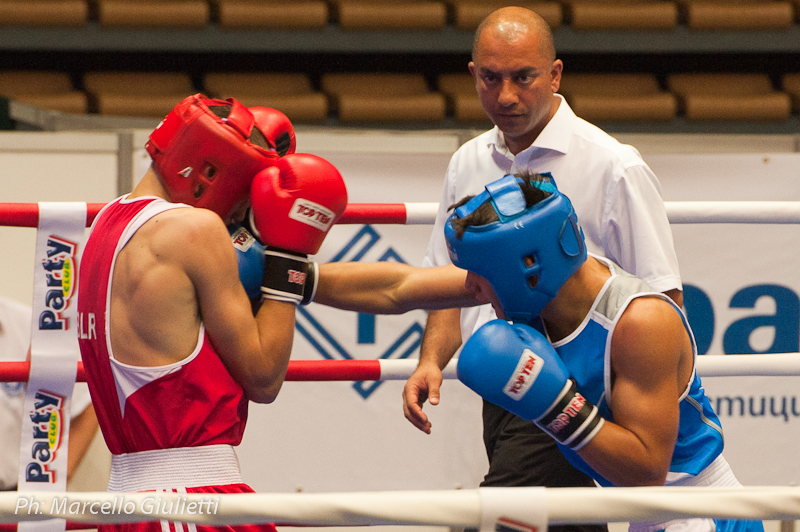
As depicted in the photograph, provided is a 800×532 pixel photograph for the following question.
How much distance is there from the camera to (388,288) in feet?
6.41

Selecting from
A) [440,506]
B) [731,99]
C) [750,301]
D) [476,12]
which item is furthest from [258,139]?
[731,99]

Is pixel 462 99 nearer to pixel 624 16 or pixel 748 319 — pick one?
pixel 624 16

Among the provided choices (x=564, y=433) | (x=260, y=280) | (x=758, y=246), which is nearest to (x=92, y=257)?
(x=260, y=280)

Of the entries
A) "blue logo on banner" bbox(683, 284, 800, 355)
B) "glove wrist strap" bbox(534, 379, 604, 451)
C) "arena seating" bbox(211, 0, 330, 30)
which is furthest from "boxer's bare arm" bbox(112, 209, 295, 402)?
"arena seating" bbox(211, 0, 330, 30)

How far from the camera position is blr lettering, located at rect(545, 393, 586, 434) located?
4.67ft

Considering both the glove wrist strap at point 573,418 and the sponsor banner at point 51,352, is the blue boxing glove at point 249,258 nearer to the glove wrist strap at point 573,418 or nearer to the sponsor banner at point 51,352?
the sponsor banner at point 51,352

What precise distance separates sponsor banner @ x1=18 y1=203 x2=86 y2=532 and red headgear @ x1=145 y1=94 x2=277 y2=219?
42cm

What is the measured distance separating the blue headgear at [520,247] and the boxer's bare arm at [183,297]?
0.38 meters

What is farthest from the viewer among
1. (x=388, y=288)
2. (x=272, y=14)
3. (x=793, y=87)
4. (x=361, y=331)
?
(x=793, y=87)

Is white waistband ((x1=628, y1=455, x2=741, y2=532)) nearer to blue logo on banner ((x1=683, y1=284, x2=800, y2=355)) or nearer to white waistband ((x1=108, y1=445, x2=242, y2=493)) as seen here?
white waistband ((x1=108, y1=445, x2=242, y2=493))

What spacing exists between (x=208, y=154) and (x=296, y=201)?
177 mm

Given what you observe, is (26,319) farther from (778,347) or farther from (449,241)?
(778,347)

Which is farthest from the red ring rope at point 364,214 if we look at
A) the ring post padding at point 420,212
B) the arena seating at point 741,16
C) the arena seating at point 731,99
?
the arena seating at point 741,16

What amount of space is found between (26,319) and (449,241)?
1871 millimetres
